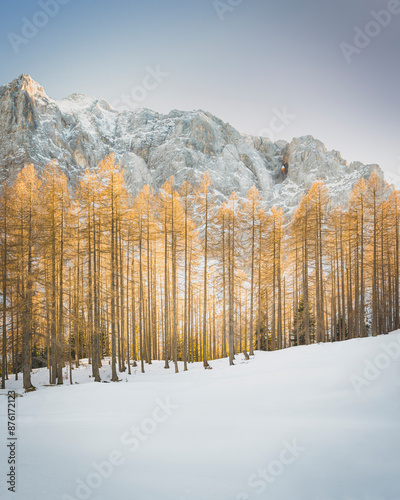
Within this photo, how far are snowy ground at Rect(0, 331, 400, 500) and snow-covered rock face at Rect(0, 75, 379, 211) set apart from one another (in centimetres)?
11167

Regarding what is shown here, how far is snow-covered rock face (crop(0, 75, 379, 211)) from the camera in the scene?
11238 centimetres

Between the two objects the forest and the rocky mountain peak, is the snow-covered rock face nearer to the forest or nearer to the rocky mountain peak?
the rocky mountain peak

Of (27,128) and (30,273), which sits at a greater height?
(27,128)

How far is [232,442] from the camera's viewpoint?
14.3 ft

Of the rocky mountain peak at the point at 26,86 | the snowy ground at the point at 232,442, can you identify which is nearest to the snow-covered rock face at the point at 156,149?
the rocky mountain peak at the point at 26,86

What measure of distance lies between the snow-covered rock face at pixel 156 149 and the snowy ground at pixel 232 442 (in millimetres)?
111672

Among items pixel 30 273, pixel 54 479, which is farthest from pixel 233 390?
pixel 30 273

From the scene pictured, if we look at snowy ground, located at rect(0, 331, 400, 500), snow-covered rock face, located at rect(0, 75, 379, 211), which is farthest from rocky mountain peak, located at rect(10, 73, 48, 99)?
snowy ground, located at rect(0, 331, 400, 500)

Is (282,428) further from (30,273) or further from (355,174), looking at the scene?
(355,174)

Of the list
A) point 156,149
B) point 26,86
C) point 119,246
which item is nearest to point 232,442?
point 119,246

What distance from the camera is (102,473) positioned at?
11.5 ft

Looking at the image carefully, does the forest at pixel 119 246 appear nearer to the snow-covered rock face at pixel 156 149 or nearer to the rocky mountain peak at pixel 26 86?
the snow-covered rock face at pixel 156 149

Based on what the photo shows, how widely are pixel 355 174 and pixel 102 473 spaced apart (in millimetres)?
160704

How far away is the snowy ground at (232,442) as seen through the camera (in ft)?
10.3
